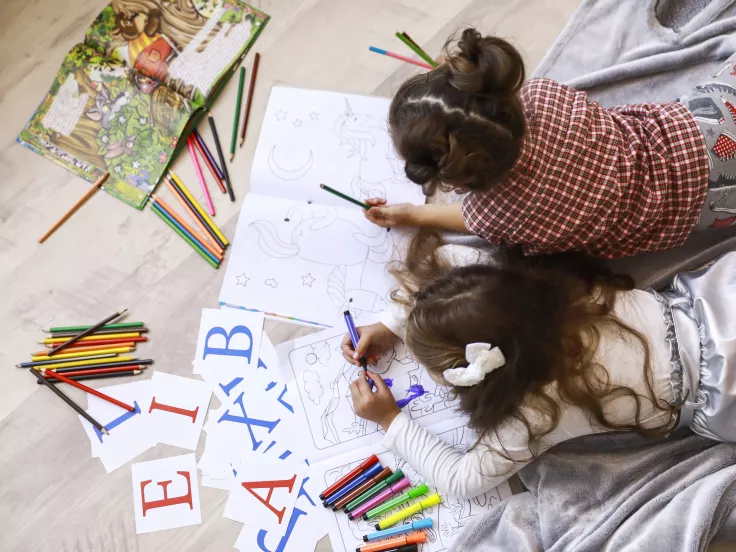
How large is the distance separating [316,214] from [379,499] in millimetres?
362

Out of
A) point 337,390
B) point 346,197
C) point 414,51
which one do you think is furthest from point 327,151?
point 337,390

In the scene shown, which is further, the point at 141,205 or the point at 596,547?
the point at 141,205

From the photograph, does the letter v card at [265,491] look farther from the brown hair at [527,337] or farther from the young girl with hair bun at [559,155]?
the young girl with hair bun at [559,155]

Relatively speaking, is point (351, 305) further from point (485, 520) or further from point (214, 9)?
point (214, 9)

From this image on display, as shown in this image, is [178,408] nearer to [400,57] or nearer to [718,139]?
[400,57]

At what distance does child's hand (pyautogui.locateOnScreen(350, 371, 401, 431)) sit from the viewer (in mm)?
721

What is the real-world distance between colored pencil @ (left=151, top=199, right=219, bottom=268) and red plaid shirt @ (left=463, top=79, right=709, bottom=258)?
33cm

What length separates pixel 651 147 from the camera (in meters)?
0.65

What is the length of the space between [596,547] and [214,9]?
2.74 feet

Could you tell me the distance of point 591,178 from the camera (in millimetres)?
621

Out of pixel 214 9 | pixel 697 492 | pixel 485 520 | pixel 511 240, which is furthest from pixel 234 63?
pixel 697 492

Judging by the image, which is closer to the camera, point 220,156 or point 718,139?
point 718,139

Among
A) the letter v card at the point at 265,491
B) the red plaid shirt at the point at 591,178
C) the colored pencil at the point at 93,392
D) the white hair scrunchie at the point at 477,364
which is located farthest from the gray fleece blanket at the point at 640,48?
the colored pencil at the point at 93,392

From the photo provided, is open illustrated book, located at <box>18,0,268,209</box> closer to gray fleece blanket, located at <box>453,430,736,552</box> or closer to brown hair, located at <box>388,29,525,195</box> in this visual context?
brown hair, located at <box>388,29,525,195</box>
